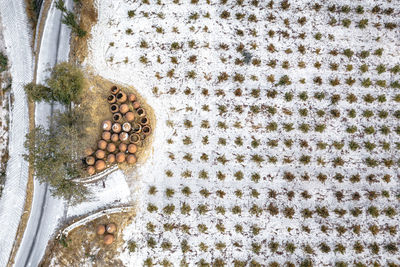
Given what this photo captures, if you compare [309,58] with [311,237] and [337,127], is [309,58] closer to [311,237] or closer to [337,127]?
[337,127]

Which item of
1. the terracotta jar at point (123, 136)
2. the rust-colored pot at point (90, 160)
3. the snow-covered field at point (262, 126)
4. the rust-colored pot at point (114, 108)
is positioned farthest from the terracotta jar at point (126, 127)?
the rust-colored pot at point (90, 160)

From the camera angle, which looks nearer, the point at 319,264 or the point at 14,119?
the point at 319,264

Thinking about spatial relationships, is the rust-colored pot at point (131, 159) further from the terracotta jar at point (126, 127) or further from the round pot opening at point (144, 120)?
the round pot opening at point (144, 120)

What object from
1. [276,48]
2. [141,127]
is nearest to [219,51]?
[276,48]

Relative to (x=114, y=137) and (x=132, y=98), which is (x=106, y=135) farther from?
(x=132, y=98)

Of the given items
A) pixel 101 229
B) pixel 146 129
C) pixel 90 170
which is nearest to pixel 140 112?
pixel 146 129

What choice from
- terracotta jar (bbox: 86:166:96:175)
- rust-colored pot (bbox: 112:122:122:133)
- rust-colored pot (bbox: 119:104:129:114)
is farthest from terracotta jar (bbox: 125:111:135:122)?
terracotta jar (bbox: 86:166:96:175)
